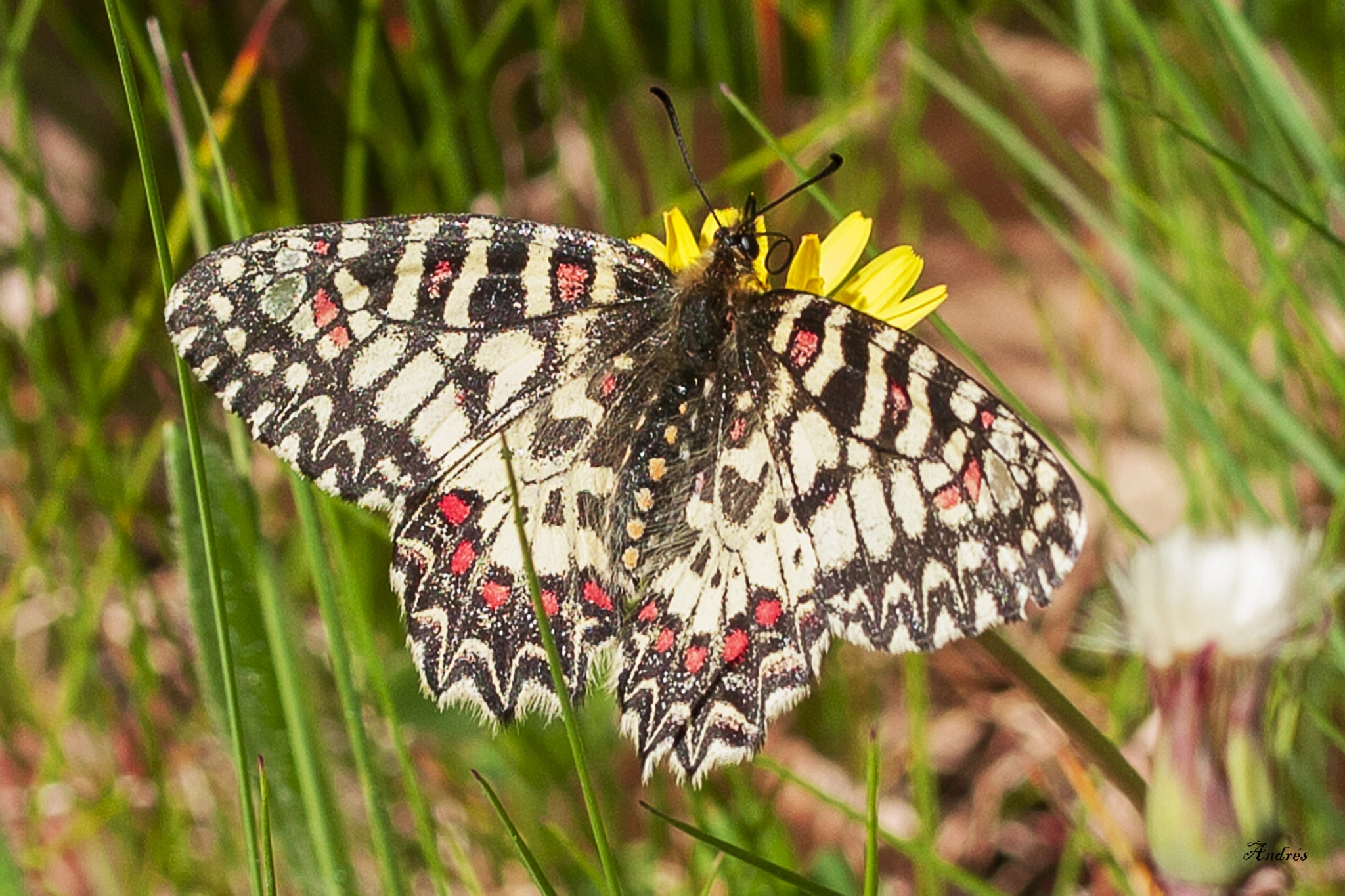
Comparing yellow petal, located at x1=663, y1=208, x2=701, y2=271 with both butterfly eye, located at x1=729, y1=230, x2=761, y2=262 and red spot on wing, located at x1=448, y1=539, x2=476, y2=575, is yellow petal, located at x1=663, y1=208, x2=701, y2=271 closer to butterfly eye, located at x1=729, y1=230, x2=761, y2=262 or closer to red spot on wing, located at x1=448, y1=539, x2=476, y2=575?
butterfly eye, located at x1=729, y1=230, x2=761, y2=262

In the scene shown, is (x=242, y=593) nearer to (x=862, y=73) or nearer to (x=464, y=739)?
(x=464, y=739)

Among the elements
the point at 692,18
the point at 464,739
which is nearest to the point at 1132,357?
the point at 692,18

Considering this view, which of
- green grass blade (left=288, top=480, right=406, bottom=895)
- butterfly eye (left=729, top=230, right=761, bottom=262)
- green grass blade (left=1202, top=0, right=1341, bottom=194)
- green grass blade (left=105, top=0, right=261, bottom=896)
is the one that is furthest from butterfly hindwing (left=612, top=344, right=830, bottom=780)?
green grass blade (left=1202, top=0, right=1341, bottom=194)

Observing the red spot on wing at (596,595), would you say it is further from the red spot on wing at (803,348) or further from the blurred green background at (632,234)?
the red spot on wing at (803,348)

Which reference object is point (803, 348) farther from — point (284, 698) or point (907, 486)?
point (284, 698)

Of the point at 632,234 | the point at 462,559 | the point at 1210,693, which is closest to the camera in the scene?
the point at 1210,693

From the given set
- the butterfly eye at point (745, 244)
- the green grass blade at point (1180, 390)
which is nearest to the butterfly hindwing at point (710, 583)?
the butterfly eye at point (745, 244)

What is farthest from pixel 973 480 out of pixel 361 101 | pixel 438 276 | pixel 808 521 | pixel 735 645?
pixel 361 101
